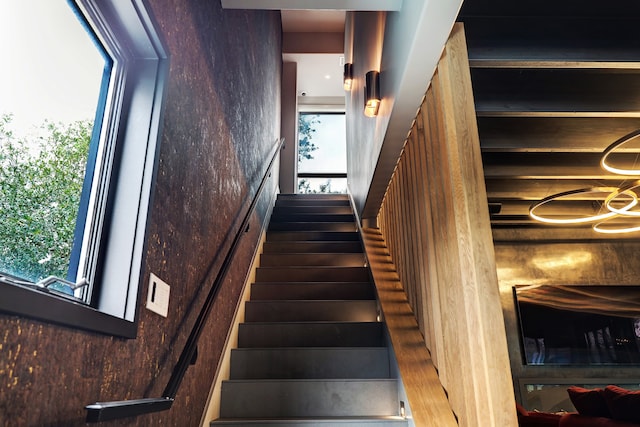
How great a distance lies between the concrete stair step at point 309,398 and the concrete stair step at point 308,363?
23 cm

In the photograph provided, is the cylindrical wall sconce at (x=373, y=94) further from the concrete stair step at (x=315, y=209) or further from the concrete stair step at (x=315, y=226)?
the concrete stair step at (x=315, y=209)

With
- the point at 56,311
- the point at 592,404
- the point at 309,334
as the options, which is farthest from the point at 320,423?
the point at 56,311

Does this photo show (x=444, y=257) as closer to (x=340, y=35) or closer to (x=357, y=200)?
(x=357, y=200)

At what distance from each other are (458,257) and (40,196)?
4.78ft

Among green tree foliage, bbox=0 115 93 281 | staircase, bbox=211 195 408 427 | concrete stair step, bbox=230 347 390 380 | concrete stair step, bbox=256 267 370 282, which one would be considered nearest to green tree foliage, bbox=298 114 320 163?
staircase, bbox=211 195 408 427

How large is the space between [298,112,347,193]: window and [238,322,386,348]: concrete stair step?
5986 mm

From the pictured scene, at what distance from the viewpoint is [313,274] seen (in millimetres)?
4031

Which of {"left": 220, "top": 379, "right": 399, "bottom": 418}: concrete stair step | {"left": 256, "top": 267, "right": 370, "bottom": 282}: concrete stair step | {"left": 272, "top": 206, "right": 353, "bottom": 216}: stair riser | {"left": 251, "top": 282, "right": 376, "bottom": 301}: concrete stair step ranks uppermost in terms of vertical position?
{"left": 272, "top": 206, "right": 353, "bottom": 216}: stair riser

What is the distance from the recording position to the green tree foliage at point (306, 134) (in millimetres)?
9286

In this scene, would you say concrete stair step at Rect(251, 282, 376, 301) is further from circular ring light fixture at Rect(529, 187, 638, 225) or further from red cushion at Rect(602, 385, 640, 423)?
red cushion at Rect(602, 385, 640, 423)

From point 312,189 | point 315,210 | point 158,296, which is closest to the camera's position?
point 158,296

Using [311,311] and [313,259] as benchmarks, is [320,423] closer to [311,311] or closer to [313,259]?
[311,311]

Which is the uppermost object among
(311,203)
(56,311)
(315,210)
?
(311,203)

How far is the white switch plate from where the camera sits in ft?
4.95
